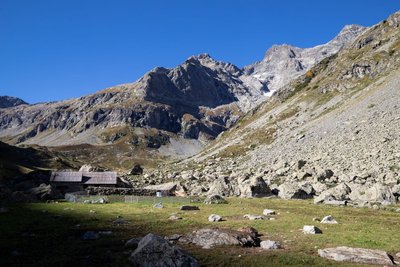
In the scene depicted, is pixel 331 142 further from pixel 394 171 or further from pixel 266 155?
pixel 394 171

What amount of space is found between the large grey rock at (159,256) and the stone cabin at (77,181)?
74.2 meters

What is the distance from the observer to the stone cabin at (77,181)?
93.4 meters

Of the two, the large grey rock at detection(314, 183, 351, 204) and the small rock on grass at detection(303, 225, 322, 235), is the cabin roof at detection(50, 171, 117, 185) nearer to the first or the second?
the large grey rock at detection(314, 183, 351, 204)

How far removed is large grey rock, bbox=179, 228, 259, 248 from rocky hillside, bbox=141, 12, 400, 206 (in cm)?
3083

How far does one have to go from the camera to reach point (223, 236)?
27672 mm

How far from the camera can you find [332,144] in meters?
91.2

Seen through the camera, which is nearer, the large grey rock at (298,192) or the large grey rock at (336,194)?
the large grey rock at (336,194)

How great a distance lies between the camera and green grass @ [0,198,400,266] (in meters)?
23.1

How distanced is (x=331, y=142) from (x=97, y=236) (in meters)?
74.2

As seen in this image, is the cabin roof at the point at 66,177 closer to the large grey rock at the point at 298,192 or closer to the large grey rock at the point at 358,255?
the large grey rock at the point at 298,192

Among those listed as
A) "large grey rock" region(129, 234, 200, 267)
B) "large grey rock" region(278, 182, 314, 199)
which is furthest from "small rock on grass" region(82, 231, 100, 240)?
"large grey rock" region(278, 182, 314, 199)

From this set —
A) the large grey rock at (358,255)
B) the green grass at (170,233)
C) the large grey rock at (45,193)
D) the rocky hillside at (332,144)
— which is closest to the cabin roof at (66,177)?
the large grey rock at (45,193)

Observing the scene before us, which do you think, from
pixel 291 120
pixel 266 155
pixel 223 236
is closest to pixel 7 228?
pixel 223 236

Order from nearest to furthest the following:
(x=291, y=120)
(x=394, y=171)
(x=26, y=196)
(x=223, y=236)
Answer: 1. (x=223, y=236)
2. (x=394, y=171)
3. (x=26, y=196)
4. (x=291, y=120)
